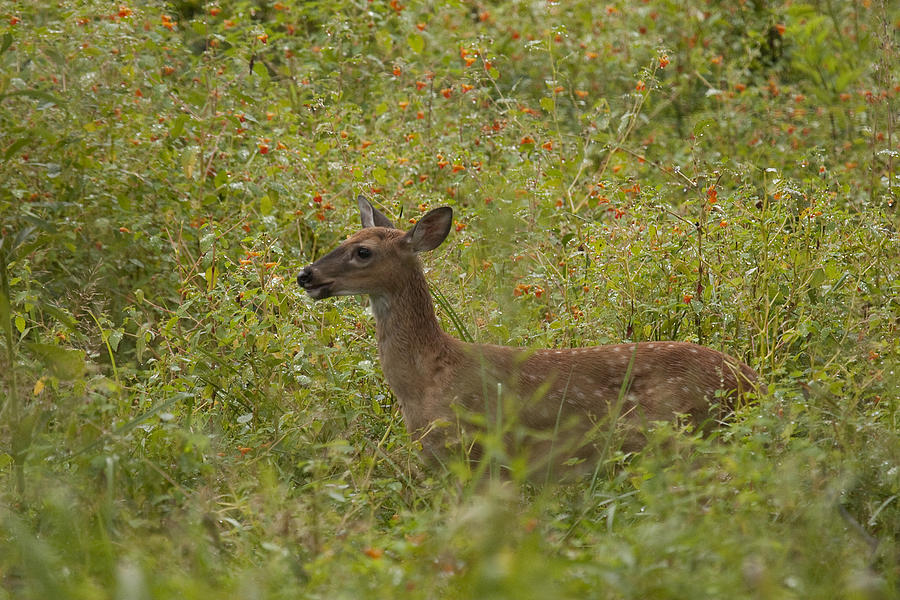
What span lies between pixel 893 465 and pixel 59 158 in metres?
4.62

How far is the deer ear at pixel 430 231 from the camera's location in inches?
214

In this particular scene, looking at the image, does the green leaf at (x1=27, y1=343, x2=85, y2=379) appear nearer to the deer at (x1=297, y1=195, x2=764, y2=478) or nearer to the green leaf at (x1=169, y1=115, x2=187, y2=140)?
the deer at (x1=297, y1=195, x2=764, y2=478)

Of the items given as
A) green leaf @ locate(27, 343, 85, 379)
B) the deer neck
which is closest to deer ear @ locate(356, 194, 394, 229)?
the deer neck

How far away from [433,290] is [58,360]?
1.98 metres

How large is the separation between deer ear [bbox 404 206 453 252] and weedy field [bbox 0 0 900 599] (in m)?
0.36

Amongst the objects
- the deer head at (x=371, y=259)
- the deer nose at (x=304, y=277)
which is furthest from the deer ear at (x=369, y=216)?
the deer nose at (x=304, y=277)

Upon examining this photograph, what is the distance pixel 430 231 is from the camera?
550cm

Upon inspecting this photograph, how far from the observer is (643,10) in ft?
31.8

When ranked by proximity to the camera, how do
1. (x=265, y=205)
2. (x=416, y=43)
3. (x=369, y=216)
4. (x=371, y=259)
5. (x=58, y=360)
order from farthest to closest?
(x=416, y=43)
(x=265, y=205)
(x=369, y=216)
(x=371, y=259)
(x=58, y=360)

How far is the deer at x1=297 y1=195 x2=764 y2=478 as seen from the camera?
5012 mm

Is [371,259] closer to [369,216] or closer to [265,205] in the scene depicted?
[369,216]

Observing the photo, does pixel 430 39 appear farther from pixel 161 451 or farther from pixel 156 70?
pixel 161 451

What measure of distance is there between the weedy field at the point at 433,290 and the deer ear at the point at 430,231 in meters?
0.36

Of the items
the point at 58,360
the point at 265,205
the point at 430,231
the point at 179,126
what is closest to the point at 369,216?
the point at 430,231
